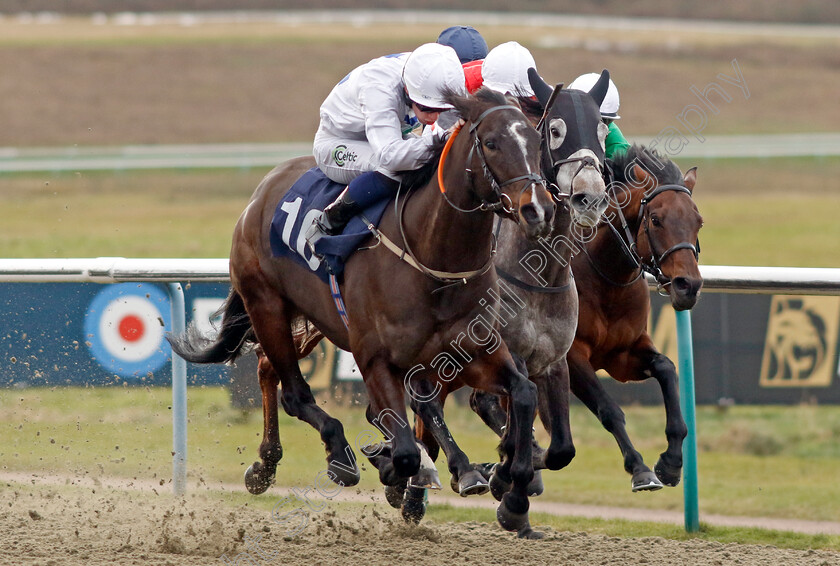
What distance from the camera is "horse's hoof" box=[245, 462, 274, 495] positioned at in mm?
5359

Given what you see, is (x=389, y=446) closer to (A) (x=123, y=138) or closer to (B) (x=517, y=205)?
(B) (x=517, y=205)

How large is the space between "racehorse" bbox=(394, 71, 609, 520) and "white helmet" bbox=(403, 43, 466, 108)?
362 mm

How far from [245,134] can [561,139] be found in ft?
69.4

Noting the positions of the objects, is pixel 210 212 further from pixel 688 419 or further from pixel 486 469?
pixel 688 419

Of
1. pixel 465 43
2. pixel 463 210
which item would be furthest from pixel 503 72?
pixel 463 210

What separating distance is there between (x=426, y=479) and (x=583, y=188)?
49.4 inches

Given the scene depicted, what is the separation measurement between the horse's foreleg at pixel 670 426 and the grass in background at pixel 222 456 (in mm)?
1445

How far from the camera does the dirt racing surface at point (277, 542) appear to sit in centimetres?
457

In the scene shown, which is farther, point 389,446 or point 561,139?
point 389,446

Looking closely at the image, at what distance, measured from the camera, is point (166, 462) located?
5.92 metres

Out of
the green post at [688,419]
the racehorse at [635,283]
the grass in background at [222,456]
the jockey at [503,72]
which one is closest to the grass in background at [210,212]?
the grass in background at [222,456]

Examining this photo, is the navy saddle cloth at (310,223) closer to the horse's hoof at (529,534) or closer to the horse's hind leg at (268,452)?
the horse's hind leg at (268,452)

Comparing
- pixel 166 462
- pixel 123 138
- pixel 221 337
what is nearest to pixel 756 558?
pixel 221 337

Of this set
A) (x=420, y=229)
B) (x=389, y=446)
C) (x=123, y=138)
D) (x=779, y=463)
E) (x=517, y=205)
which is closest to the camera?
(x=517, y=205)
